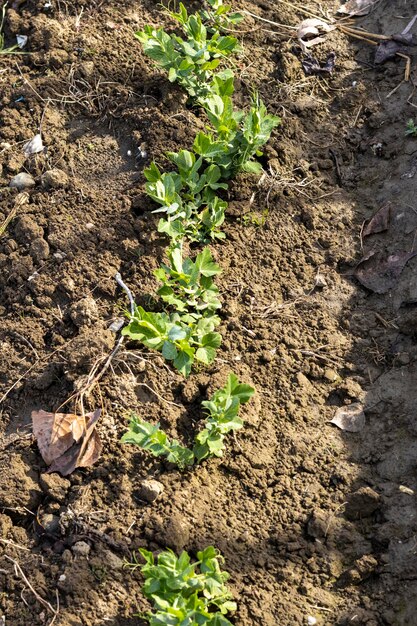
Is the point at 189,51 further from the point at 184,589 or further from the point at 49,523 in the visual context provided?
the point at 184,589

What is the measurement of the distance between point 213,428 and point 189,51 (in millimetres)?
1894

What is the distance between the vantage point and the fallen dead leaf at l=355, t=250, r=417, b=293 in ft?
11.9

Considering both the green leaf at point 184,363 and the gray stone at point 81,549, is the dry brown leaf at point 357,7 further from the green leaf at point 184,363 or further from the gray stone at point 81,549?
the gray stone at point 81,549

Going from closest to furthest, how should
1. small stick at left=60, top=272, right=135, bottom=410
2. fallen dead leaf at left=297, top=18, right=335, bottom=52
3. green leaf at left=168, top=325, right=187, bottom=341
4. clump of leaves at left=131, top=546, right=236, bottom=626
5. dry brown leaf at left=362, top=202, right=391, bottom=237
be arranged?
clump of leaves at left=131, top=546, right=236, bottom=626 < green leaf at left=168, top=325, right=187, bottom=341 < small stick at left=60, top=272, right=135, bottom=410 < dry brown leaf at left=362, top=202, right=391, bottom=237 < fallen dead leaf at left=297, top=18, right=335, bottom=52

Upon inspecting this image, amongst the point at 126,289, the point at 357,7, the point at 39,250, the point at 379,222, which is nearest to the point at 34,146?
the point at 39,250

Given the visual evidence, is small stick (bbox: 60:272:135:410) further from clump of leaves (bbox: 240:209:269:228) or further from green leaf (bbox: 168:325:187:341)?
clump of leaves (bbox: 240:209:269:228)

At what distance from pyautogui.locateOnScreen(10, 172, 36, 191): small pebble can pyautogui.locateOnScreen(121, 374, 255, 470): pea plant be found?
143 cm

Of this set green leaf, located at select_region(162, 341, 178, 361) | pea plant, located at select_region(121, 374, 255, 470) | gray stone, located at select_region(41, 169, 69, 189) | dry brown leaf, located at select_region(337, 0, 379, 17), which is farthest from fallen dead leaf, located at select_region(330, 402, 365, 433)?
dry brown leaf, located at select_region(337, 0, 379, 17)

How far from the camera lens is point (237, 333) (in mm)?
A: 3506

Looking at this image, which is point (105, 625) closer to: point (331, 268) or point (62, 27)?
point (331, 268)

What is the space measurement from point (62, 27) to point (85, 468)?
2.47m

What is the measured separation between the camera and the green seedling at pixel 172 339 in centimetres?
314

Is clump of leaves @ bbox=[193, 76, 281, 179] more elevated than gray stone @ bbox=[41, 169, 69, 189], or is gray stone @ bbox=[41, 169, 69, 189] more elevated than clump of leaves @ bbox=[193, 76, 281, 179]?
clump of leaves @ bbox=[193, 76, 281, 179]

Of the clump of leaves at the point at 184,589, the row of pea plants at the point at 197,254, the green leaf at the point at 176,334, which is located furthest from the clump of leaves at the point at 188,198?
the clump of leaves at the point at 184,589
